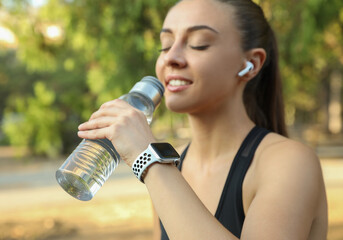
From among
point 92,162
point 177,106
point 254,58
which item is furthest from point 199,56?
point 92,162

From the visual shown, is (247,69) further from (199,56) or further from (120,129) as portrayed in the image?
(120,129)

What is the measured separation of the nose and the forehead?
4.2 inches

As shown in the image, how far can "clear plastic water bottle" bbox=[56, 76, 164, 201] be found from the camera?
4.25 feet

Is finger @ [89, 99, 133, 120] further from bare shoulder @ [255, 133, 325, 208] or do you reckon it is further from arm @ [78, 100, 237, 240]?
bare shoulder @ [255, 133, 325, 208]

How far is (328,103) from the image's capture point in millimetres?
24969

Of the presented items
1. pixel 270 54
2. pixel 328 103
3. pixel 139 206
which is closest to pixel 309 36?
pixel 270 54

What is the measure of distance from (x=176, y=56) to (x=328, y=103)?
25.0 meters

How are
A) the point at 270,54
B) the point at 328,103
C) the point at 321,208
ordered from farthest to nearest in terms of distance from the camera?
1. the point at 328,103
2. the point at 270,54
3. the point at 321,208

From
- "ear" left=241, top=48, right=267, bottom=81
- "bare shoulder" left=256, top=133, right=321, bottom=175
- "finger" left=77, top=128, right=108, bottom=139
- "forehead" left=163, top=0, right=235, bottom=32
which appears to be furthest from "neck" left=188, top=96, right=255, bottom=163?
"finger" left=77, top=128, right=108, bottom=139

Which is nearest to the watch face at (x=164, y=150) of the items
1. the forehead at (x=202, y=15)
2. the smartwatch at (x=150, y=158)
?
the smartwatch at (x=150, y=158)

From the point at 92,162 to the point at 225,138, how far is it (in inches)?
27.6

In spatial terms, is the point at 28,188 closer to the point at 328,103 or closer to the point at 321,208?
the point at 321,208

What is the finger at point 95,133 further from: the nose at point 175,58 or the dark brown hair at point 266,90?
the dark brown hair at point 266,90

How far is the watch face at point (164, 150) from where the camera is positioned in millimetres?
1263
